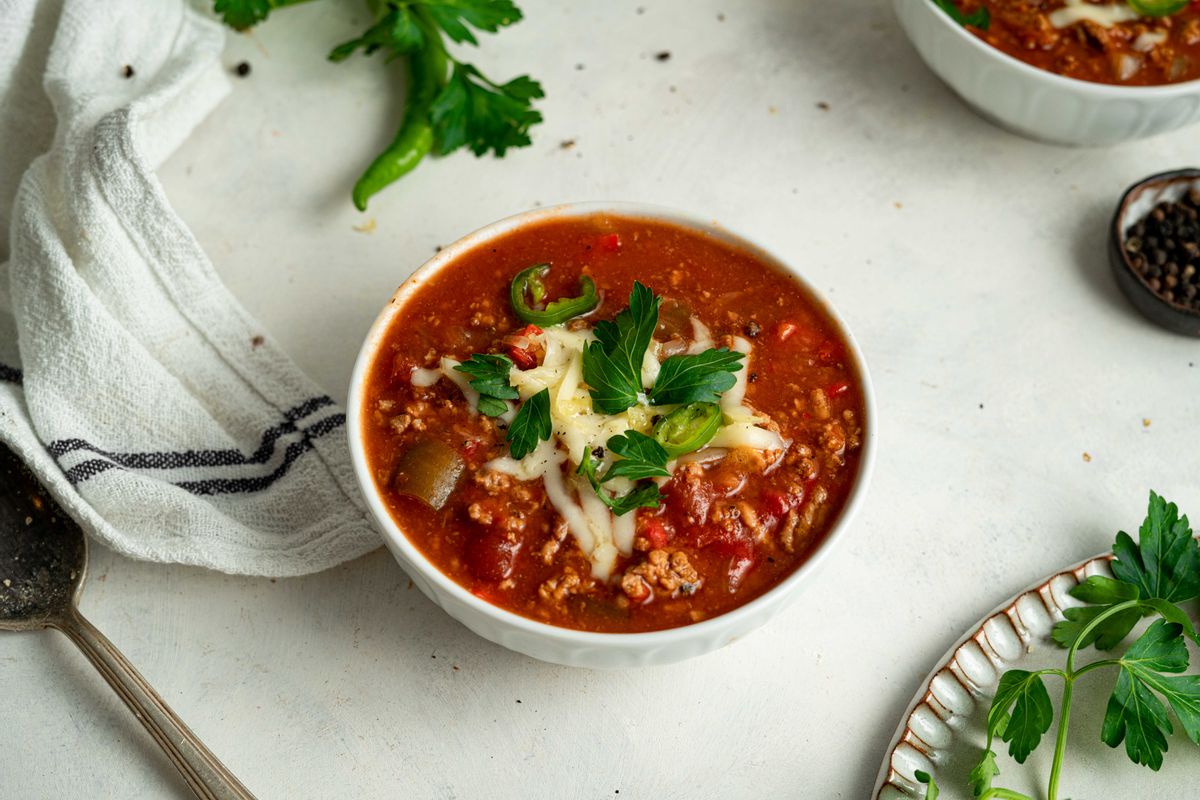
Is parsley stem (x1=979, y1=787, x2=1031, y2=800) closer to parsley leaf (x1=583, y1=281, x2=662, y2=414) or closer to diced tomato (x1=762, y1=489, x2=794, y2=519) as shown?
diced tomato (x1=762, y1=489, x2=794, y2=519)

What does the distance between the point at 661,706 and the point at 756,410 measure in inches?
35.4

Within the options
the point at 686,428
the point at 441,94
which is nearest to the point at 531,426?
the point at 686,428

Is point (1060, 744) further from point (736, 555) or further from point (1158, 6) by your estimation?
point (1158, 6)

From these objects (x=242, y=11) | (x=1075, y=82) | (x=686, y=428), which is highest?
(x=242, y=11)

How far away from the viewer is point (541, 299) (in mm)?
3422

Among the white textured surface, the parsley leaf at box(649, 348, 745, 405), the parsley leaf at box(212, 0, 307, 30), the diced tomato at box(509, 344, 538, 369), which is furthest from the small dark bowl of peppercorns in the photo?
the parsley leaf at box(212, 0, 307, 30)

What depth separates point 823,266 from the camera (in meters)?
4.16

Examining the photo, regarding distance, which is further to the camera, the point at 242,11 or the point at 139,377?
the point at 242,11

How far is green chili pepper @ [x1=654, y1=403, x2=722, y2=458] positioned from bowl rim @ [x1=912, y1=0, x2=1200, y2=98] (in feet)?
5.81

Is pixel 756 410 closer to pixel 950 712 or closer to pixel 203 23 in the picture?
pixel 950 712

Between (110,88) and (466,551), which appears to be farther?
(110,88)

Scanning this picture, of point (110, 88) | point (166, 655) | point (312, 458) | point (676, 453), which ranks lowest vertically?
point (166, 655)

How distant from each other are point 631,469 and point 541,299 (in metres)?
0.69

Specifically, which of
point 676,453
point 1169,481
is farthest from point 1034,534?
point 676,453
